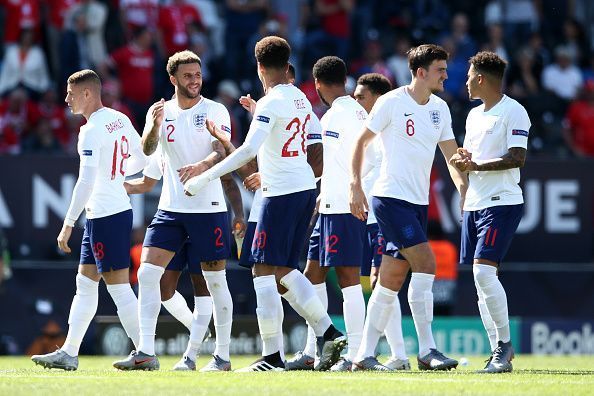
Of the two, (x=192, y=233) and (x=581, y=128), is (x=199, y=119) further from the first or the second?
(x=581, y=128)

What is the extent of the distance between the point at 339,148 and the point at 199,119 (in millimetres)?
1301

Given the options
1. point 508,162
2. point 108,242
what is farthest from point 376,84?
point 108,242

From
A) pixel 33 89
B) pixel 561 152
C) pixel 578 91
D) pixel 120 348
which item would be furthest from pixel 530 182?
pixel 33 89

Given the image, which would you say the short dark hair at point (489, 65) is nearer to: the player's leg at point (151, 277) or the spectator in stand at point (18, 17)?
the player's leg at point (151, 277)

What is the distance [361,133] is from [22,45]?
35.3 ft

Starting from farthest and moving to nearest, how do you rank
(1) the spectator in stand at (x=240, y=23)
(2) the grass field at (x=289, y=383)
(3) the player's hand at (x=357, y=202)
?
(1) the spectator in stand at (x=240, y=23)
(3) the player's hand at (x=357, y=202)
(2) the grass field at (x=289, y=383)

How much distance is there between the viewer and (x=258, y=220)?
10883 mm

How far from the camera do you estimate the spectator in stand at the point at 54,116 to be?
19.6m

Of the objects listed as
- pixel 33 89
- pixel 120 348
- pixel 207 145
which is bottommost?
pixel 120 348

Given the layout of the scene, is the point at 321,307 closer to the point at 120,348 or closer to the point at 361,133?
the point at 361,133

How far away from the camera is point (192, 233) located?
1135 cm

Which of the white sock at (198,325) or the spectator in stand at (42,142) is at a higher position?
the spectator in stand at (42,142)

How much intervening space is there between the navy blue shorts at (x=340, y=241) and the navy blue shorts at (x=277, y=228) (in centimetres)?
82

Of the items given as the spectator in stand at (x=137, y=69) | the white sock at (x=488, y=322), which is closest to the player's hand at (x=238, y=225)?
the white sock at (x=488, y=322)
